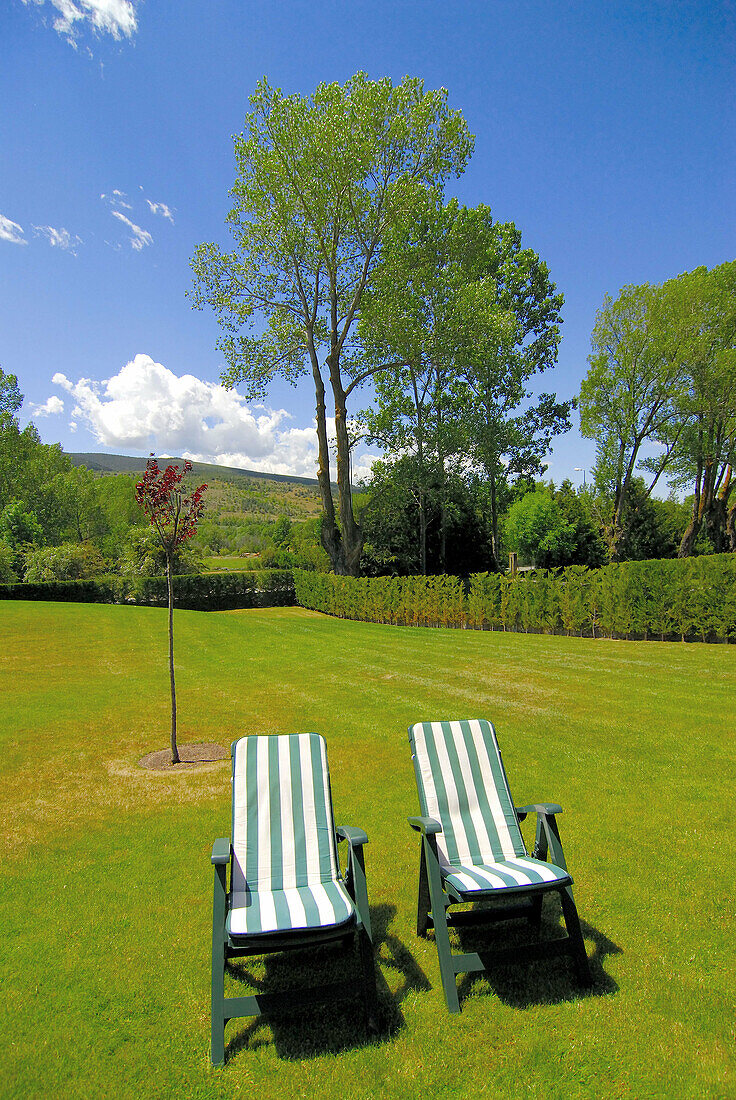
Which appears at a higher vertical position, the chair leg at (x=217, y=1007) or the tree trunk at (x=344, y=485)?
the tree trunk at (x=344, y=485)

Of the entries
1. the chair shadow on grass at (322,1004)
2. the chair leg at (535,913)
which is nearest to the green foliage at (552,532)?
the chair leg at (535,913)

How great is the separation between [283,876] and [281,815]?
37 centimetres

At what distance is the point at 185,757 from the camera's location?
23.7 ft

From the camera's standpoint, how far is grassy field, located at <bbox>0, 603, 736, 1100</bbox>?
2.66m

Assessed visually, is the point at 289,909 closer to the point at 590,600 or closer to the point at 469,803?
the point at 469,803

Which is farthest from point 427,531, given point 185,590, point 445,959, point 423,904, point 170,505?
point 445,959

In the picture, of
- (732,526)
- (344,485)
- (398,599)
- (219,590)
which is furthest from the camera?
(219,590)

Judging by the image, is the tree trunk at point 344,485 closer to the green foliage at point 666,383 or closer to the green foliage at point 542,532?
the green foliage at point 666,383

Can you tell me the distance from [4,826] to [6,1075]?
3248mm

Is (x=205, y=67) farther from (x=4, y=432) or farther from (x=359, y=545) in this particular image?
(x=4, y=432)

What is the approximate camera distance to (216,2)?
38.6 ft

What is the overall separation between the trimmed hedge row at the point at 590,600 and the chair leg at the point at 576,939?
11896mm

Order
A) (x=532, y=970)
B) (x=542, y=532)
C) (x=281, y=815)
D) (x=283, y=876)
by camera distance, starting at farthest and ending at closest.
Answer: (x=542, y=532) < (x=281, y=815) < (x=283, y=876) < (x=532, y=970)

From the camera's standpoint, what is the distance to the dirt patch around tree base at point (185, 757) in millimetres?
6895
